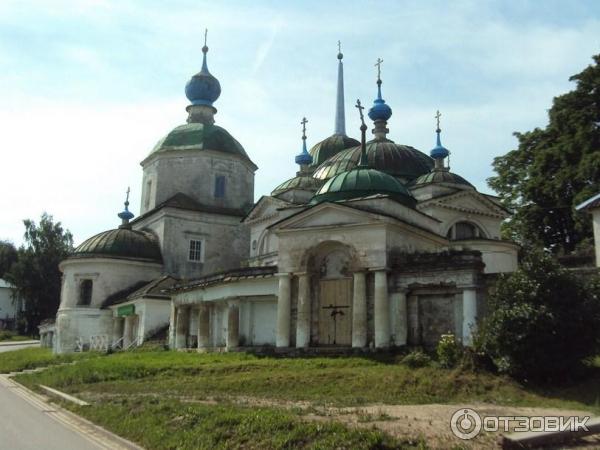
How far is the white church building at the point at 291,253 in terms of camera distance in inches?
809

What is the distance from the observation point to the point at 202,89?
4606 cm

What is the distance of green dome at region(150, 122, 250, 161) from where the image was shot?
4238cm

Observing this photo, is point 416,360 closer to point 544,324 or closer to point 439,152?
point 544,324

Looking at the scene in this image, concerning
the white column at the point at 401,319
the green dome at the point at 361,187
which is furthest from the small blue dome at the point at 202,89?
the white column at the point at 401,319

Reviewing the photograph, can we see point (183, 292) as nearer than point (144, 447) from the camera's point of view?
No

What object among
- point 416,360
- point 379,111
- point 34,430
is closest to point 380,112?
point 379,111

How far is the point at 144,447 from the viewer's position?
10047 mm

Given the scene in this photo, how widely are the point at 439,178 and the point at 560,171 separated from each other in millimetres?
7484

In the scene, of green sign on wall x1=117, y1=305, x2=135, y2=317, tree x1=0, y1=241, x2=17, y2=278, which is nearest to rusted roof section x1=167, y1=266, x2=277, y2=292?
green sign on wall x1=117, y1=305, x2=135, y2=317

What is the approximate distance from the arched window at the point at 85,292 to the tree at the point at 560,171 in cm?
2598

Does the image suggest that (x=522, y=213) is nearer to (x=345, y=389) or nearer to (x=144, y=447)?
(x=345, y=389)

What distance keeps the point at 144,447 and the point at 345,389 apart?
21.0ft

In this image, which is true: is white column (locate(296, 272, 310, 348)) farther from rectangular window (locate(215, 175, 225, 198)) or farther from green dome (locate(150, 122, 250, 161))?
green dome (locate(150, 122, 250, 161))

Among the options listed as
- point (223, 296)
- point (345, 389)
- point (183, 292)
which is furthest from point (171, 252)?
point (345, 389)
